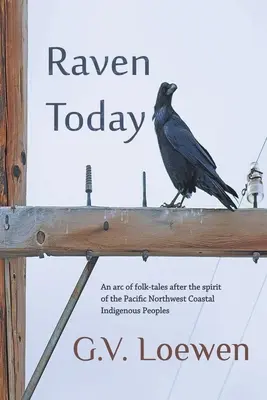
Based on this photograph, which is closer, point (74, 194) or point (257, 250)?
point (257, 250)

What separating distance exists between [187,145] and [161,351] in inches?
25.0

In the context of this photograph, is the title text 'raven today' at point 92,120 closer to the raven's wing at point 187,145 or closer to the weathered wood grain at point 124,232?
the raven's wing at point 187,145

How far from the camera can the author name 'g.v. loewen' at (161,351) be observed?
247 centimetres

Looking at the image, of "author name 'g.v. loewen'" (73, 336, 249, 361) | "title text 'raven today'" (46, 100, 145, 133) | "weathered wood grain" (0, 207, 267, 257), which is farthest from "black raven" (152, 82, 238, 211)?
"author name 'g.v. loewen'" (73, 336, 249, 361)

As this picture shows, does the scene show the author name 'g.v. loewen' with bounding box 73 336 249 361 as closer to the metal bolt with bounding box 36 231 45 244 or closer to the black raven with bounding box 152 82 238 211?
the black raven with bounding box 152 82 238 211

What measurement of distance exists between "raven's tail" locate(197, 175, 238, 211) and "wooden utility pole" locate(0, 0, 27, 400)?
33 cm

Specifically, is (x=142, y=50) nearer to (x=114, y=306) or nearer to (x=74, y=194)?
(x=74, y=194)

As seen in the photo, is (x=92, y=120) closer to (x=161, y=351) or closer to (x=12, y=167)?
(x=161, y=351)

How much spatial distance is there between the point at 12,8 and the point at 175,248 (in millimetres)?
505

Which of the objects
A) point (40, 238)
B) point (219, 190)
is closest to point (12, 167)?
point (40, 238)

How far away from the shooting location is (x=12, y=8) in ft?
5.99

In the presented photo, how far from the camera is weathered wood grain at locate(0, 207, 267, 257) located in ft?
5.57

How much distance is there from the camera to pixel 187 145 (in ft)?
6.69

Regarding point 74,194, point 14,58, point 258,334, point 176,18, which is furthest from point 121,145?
point 14,58
